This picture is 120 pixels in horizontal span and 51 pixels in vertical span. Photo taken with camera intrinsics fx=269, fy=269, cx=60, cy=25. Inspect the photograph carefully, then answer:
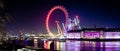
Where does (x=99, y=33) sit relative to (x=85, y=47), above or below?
above

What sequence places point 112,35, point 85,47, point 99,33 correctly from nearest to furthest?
point 85,47 < point 112,35 < point 99,33

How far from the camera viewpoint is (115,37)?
4262 inches

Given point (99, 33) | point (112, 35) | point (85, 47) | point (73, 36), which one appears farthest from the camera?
point (73, 36)

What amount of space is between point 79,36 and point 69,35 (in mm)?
8955

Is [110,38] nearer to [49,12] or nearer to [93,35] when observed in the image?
[93,35]

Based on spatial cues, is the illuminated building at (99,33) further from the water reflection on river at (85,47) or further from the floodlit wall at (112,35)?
the water reflection on river at (85,47)

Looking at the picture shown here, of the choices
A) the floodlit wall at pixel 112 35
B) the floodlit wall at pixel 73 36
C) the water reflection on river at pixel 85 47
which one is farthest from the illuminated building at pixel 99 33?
the water reflection on river at pixel 85 47

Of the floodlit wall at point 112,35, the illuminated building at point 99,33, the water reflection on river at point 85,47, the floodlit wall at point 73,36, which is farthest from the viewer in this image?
the floodlit wall at point 73,36

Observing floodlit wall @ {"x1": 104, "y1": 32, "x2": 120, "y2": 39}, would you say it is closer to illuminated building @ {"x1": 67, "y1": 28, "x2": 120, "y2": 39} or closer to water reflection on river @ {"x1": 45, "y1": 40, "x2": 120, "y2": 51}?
illuminated building @ {"x1": 67, "y1": 28, "x2": 120, "y2": 39}

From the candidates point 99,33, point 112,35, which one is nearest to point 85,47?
point 112,35

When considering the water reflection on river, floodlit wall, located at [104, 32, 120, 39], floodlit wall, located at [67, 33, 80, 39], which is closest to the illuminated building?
floodlit wall, located at [104, 32, 120, 39]

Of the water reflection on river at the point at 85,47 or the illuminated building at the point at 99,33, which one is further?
the illuminated building at the point at 99,33

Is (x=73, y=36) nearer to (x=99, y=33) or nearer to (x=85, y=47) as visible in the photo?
(x=99, y=33)

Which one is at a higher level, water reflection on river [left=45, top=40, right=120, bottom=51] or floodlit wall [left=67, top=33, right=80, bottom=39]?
floodlit wall [left=67, top=33, right=80, bottom=39]
